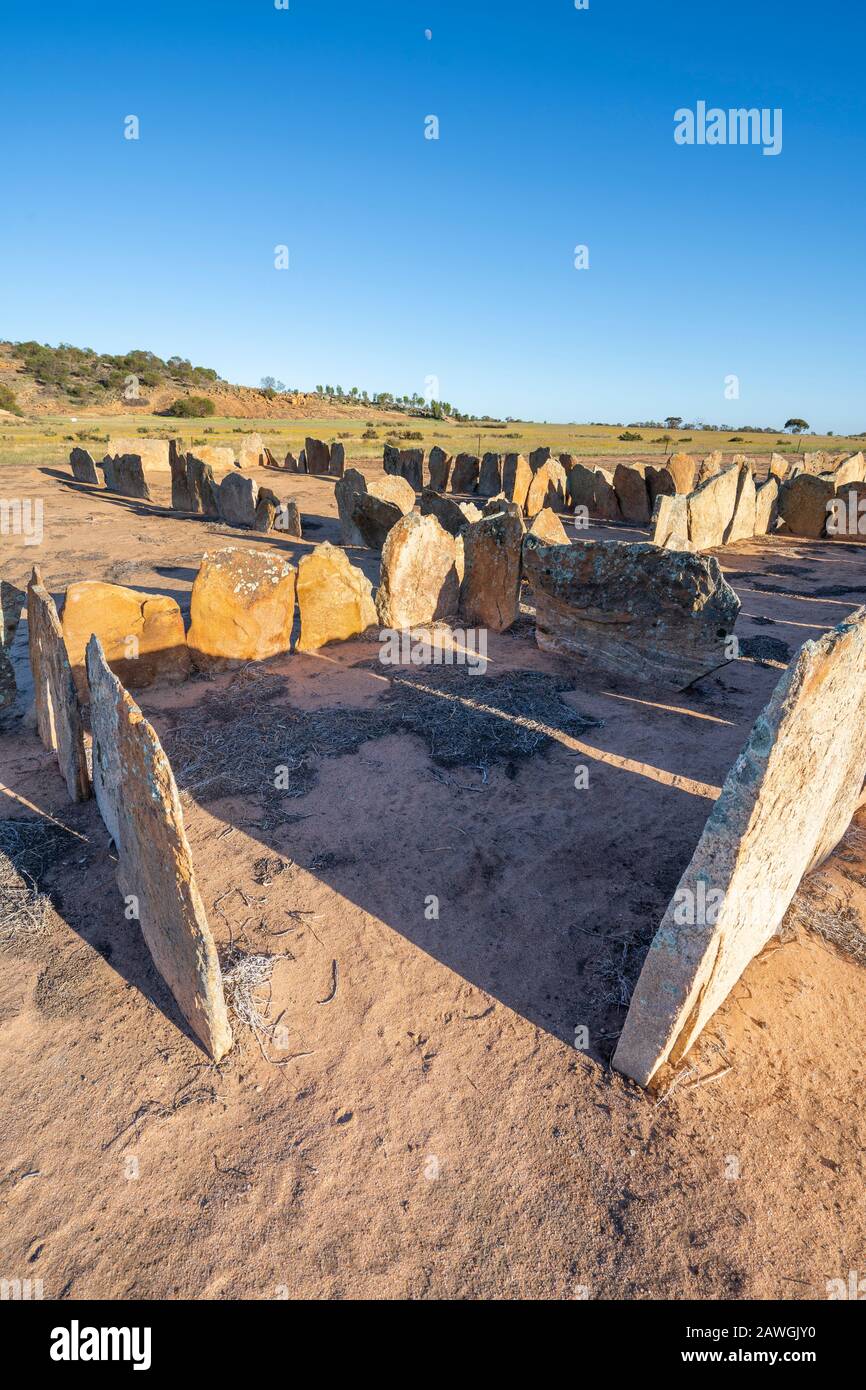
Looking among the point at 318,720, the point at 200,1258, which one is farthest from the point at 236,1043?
the point at 318,720

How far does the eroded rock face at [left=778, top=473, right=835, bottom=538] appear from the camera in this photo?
15188 millimetres

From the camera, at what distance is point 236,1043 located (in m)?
3.12

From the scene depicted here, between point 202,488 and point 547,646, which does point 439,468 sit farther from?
point 547,646

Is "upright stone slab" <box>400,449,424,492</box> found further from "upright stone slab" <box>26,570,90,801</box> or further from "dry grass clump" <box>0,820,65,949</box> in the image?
"dry grass clump" <box>0,820,65,949</box>

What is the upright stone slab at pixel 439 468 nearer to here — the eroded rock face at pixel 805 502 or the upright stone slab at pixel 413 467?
the upright stone slab at pixel 413 467

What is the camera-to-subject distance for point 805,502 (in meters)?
15.3

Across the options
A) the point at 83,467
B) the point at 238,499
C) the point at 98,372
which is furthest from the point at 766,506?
the point at 98,372

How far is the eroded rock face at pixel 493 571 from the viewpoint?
834 cm

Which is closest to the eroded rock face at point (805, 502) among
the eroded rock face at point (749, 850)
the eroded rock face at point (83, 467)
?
the eroded rock face at point (749, 850)

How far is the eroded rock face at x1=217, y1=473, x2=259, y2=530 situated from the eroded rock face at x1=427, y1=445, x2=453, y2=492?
24.2 feet

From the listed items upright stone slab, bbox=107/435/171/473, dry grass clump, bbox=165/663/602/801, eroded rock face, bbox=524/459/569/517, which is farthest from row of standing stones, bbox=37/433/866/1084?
upright stone slab, bbox=107/435/171/473

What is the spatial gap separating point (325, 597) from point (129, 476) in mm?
13817

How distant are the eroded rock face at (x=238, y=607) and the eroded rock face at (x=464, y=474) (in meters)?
14.0

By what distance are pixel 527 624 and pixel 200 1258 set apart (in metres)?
7.40
